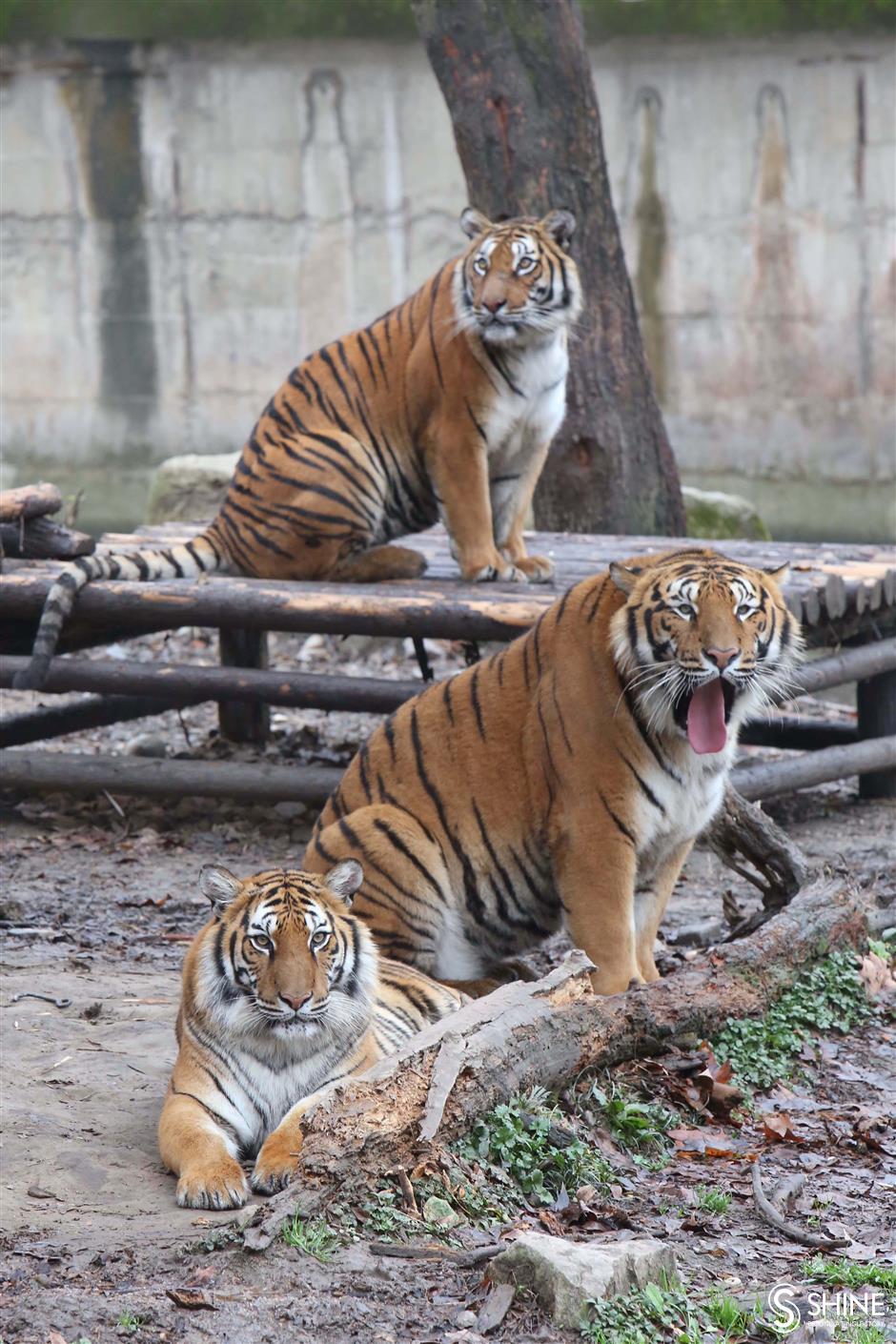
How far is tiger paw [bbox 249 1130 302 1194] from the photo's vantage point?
3.40 m

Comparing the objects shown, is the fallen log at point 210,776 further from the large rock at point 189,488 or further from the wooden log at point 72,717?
the large rock at point 189,488

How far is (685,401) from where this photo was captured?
11977mm

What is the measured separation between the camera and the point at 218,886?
3725mm

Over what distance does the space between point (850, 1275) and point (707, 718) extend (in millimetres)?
1522

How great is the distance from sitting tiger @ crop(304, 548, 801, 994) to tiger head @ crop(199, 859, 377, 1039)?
728mm

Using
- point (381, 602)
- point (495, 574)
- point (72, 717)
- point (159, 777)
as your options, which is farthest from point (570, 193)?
point (159, 777)

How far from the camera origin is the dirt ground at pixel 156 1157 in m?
2.84

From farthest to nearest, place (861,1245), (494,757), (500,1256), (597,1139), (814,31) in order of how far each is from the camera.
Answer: (814,31)
(494,757)
(597,1139)
(861,1245)
(500,1256)

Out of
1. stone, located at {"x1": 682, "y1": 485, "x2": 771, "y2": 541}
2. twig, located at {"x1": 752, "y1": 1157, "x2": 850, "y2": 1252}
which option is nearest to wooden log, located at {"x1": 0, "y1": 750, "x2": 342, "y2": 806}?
twig, located at {"x1": 752, "y1": 1157, "x2": 850, "y2": 1252}

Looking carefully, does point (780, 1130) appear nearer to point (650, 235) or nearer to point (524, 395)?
point (524, 395)

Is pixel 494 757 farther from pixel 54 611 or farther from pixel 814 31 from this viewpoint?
pixel 814 31

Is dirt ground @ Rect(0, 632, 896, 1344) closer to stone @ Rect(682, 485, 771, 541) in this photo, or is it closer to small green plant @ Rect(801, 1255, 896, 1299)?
small green plant @ Rect(801, 1255, 896, 1299)

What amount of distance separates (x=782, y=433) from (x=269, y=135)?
4131 mm

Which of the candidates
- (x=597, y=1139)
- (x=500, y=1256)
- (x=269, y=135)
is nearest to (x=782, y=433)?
(x=269, y=135)
